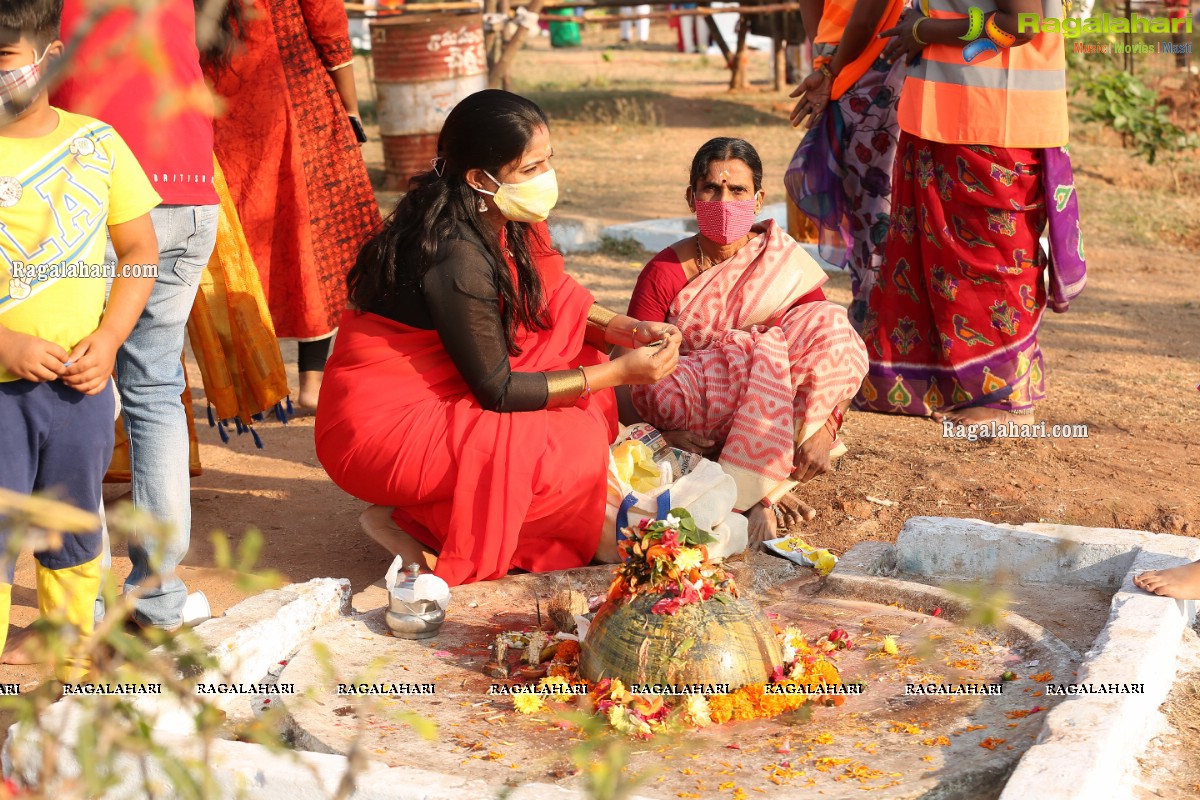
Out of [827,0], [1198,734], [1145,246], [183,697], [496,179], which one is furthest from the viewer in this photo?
[1145,246]

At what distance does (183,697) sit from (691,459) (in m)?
2.84

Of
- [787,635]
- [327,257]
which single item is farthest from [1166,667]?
[327,257]

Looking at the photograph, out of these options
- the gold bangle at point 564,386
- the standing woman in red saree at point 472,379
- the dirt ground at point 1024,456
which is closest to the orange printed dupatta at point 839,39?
the dirt ground at point 1024,456

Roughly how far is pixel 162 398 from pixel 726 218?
6.42 ft

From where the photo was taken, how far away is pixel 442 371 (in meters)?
3.73

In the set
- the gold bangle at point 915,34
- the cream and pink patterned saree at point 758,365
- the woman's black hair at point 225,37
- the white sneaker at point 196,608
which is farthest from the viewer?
the gold bangle at point 915,34

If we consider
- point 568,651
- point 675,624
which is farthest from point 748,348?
point 675,624

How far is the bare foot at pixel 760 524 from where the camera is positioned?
3.96 meters

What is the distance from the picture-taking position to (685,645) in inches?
109

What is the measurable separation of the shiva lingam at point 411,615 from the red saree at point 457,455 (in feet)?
1.07

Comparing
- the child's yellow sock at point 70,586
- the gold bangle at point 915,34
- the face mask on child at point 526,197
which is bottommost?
the child's yellow sock at point 70,586

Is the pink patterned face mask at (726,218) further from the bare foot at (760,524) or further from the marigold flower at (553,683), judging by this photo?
the marigold flower at (553,683)

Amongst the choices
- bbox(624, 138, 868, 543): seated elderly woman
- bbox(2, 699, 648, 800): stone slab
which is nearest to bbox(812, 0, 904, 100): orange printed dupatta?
bbox(624, 138, 868, 543): seated elderly woman

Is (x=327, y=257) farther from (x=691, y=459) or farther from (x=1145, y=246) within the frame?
(x=1145, y=246)
